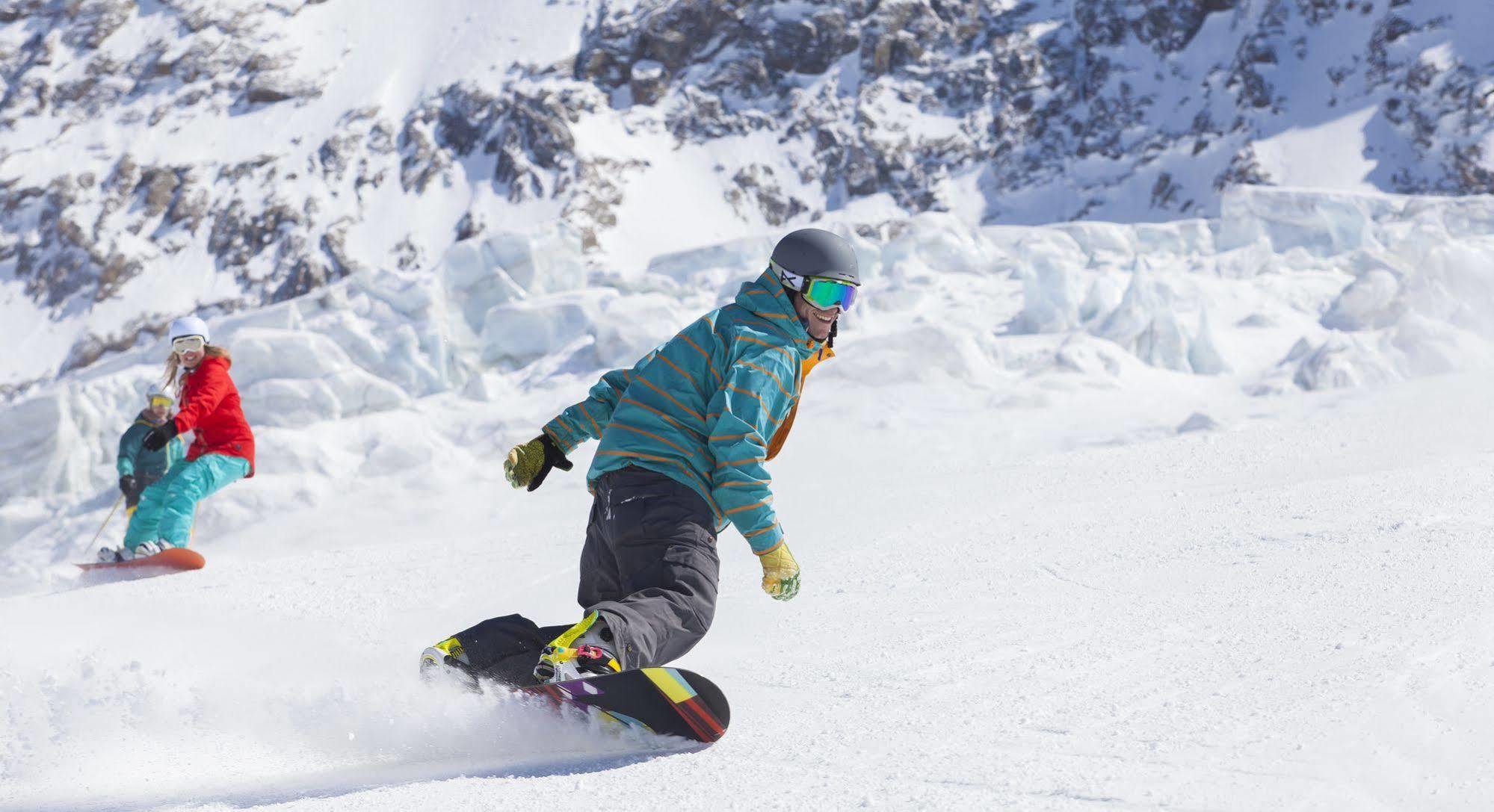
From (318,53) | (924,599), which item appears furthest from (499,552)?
(318,53)

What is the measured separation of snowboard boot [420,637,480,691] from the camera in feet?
7.59

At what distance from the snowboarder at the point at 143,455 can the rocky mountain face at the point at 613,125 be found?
4969cm

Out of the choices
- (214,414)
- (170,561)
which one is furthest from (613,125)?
(170,561)

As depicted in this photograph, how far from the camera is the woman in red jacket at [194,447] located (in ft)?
17.3

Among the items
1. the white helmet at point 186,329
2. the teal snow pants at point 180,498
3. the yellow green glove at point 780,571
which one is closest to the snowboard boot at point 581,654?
the yellow green glove at point 780,571

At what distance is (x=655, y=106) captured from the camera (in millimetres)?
72625

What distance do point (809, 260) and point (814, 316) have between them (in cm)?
12

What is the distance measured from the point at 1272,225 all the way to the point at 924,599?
22.4 metres

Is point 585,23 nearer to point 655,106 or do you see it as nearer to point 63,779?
point 655,106

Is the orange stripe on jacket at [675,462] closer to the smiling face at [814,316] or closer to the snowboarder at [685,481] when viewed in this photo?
the snowboarder at [685,481]

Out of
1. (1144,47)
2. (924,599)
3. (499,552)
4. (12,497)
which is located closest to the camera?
(924,599)

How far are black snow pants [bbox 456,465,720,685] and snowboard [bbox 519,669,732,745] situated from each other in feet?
0.49

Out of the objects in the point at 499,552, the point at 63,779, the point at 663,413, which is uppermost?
the point at 663,413

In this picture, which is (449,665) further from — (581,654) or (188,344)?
(188,344)
